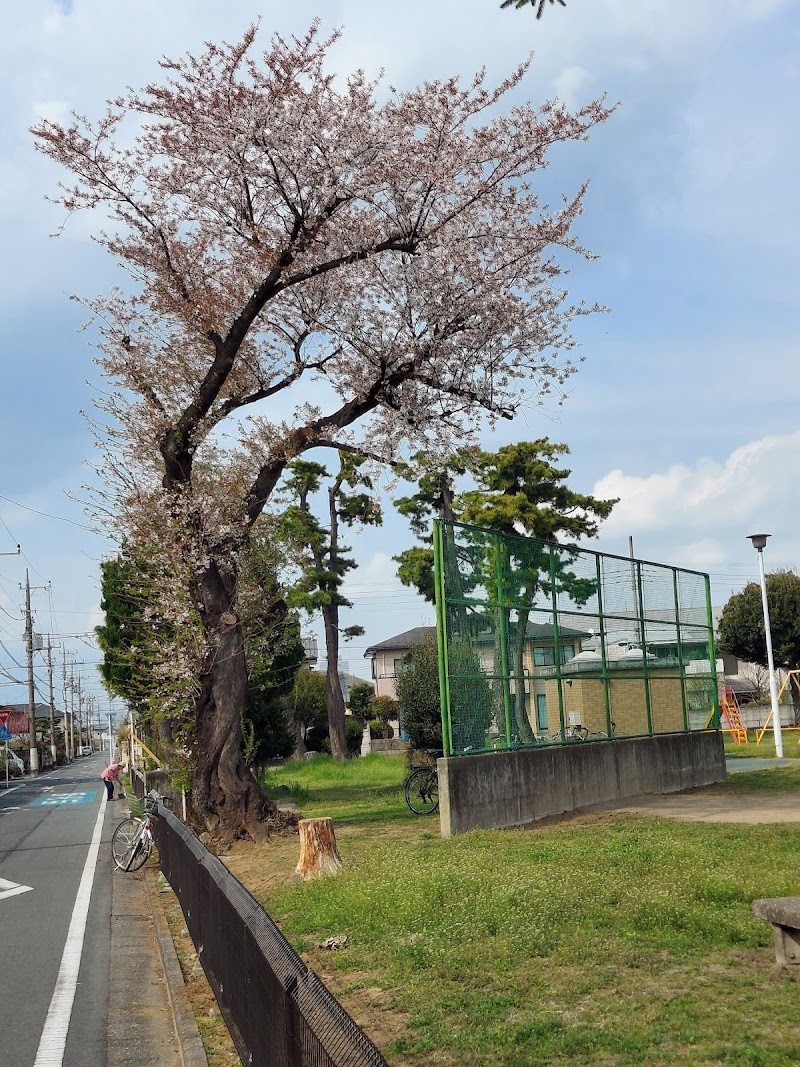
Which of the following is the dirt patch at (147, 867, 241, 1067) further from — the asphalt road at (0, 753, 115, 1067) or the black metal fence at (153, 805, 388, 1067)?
the asphalt road at (0, 753, 115, 1067)

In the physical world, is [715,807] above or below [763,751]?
above

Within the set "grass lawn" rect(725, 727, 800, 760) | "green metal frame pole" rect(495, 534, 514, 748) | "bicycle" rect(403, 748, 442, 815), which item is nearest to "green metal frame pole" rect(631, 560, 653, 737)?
"bicycle" rect(403, 748, 442, 815)

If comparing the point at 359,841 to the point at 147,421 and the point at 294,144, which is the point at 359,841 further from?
the point at 294,144

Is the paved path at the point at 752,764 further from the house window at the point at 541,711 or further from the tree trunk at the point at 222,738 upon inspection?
the tree trunk at the point at 222,738

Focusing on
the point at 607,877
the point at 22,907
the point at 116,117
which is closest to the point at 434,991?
the point at 607,877

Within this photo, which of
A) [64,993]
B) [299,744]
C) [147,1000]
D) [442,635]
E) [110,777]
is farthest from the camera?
[299,744]

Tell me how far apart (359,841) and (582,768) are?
13.1ft

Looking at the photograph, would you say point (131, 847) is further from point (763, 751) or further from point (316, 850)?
point (763, 751)

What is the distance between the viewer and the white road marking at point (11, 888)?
14.0 meters

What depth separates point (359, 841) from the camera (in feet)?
46.9

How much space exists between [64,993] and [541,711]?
8813 millimetres

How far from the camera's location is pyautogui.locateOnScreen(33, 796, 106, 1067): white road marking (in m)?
6.62

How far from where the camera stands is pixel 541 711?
15789mm

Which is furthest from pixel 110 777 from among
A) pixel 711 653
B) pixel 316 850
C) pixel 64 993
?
pixel 64 993
